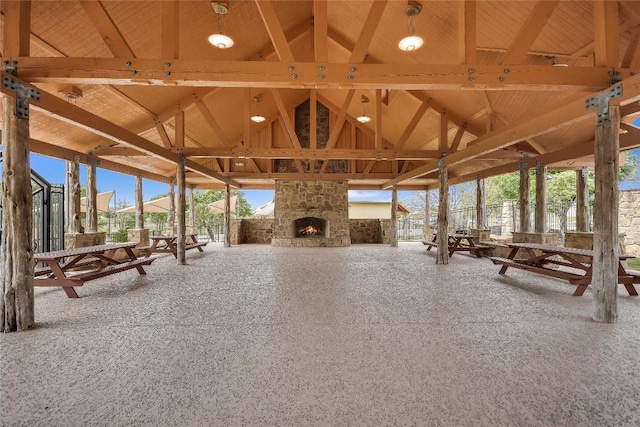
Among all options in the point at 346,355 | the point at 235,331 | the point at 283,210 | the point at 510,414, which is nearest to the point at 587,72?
the point at 510,414

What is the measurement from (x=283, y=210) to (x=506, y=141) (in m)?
9.74

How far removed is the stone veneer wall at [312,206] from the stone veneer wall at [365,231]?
1705mm

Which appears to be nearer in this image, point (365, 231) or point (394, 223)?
point (394, 223)

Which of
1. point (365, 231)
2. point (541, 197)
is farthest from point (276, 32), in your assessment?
point (365, 231)

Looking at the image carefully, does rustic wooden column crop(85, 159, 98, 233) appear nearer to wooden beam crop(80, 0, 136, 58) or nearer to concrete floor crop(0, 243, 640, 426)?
concrete floor crop(0, 243, 640, 426)

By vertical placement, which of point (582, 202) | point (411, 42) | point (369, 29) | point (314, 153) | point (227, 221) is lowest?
point (227, 221)

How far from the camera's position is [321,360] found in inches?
101

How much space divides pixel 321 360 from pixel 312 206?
11.4 m

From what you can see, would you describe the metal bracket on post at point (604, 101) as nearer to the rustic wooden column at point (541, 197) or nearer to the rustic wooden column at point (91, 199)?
the rustic wooden column at point (541, 197)

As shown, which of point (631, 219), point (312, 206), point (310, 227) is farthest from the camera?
point (310, 227)

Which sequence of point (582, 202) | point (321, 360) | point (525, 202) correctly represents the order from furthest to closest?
point (582, 202)
point (525, 202)
point (321, 360)

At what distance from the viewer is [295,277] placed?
20.4 feet

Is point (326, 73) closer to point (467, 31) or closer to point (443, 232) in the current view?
point (467, 31)

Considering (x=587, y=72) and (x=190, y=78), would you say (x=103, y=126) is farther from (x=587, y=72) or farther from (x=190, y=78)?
(x=587, y=72)
